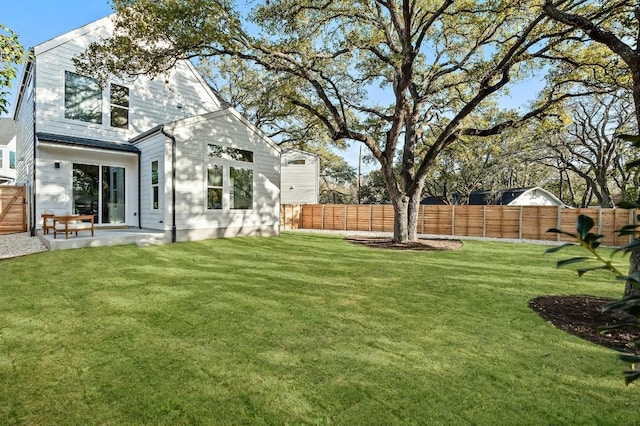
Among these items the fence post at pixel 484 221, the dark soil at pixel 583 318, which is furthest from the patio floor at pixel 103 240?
the fence post at pixel 484 221

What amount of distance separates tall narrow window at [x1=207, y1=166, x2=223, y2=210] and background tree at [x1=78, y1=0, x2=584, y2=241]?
314 cm

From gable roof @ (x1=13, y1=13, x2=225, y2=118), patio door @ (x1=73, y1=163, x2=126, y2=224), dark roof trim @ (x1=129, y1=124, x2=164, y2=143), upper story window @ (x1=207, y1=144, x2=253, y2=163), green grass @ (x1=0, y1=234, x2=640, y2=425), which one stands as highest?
gable roof @ (x1=13, y1=13, x2=225, y2=118)

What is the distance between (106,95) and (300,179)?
1373 centimetres

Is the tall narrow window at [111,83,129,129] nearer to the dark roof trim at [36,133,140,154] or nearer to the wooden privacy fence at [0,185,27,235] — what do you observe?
the dark roof trim at [36,133,140,154]

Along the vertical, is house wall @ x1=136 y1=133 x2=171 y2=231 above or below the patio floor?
above

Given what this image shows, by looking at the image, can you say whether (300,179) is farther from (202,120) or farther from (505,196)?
(505,196)

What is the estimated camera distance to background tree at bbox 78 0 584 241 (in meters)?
8.29

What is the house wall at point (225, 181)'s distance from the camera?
390 inches

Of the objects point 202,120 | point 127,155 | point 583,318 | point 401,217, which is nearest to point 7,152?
point 127,155

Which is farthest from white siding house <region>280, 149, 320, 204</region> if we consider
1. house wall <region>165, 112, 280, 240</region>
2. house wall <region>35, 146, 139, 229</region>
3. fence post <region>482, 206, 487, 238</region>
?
house wall <region>35, 146, 139, 229</region>

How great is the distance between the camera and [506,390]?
258 cm

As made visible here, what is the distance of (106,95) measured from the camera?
11.0 meters

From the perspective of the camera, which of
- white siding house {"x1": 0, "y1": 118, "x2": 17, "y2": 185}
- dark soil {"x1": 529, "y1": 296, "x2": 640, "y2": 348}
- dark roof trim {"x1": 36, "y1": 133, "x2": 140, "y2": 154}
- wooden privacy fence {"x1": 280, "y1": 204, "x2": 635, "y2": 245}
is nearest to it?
dark soil {"x1": 529, "y1": 296, "x2": 640, "y2": 348}

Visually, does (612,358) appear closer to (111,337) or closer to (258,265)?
(111,337)
